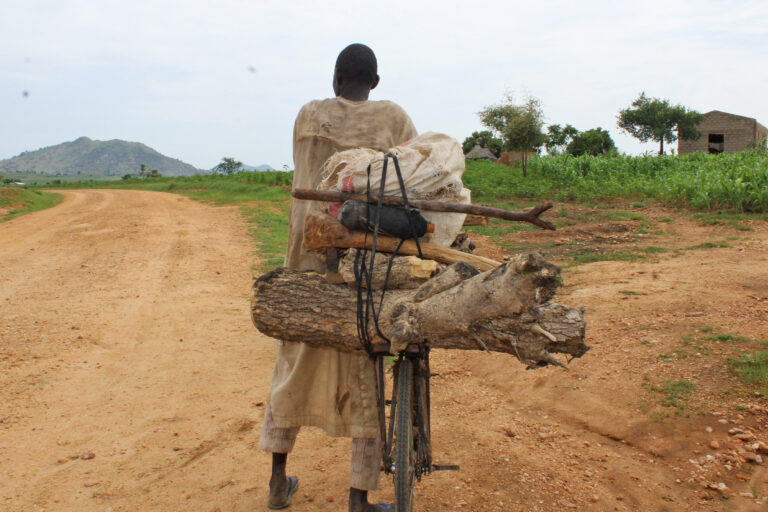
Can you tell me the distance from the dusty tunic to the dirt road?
58cm

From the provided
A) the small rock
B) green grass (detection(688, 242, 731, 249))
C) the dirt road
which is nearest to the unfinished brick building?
green grass (detection(688, 242, 731, 249))

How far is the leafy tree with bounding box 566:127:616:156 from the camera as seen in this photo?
38.9 metres

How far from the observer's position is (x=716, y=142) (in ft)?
107

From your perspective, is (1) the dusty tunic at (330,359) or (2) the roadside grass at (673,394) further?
(2) the roadside grass at (673,394)

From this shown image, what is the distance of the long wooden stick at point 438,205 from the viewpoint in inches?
77.2

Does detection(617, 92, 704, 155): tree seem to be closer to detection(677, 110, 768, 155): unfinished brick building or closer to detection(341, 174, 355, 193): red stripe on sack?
detection(677, 110, 768, 155): unfinished brick building

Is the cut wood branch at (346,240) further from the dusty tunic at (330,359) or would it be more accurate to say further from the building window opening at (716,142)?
the building window opening at (716,142)

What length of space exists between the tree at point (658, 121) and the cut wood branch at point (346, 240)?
121 feet

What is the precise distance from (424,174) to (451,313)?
0.53m

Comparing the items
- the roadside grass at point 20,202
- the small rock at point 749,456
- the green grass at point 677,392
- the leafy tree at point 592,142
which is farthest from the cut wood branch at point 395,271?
the leafy tree at point 592,142

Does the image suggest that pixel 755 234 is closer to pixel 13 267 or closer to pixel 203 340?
pixel 203 340

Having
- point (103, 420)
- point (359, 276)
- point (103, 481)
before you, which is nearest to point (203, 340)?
point (103, 420)

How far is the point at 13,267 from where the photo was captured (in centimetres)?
795

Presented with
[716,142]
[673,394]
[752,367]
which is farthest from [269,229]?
[716,142]
